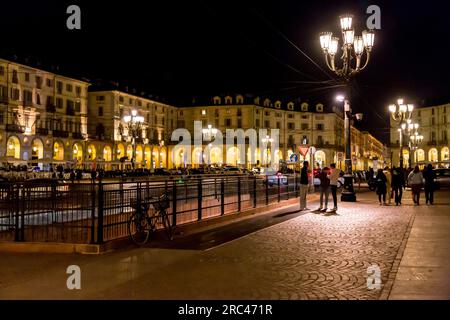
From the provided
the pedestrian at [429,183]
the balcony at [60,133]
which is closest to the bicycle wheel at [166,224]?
the pedestrian at [429,183]

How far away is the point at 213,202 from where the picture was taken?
52.7ft

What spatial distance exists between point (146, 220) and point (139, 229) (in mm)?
299

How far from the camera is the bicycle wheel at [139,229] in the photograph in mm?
11219

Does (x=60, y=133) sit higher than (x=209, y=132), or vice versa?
(x=60, y=133)

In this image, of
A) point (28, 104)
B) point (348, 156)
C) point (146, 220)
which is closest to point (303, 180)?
point (348, 156)

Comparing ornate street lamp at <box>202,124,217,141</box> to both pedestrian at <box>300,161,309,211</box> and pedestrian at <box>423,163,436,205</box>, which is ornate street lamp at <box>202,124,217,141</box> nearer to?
pedestrian at <box>423,163,436,205</box>

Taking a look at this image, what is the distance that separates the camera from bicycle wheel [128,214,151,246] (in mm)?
11219

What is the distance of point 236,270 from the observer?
27.6 ft

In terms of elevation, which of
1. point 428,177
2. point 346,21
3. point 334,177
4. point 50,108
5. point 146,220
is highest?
point 50,108

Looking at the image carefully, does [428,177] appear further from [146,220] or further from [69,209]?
[69,209]

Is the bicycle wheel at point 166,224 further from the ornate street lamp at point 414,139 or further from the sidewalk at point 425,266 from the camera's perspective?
the ornate street lamp at point 414,139

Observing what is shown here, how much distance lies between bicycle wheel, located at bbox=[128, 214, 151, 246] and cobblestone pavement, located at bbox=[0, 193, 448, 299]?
2.46 feet
